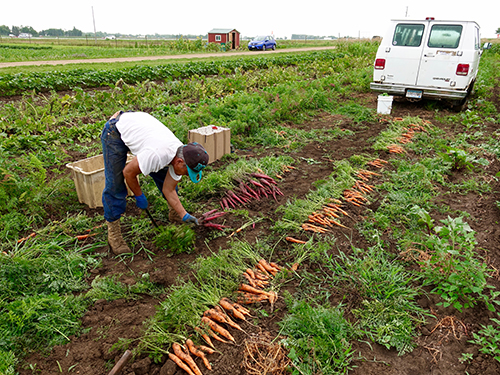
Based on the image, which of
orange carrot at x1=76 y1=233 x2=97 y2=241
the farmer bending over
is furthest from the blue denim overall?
orange carrot at x1=76 y1=233 x2=97 y2=241

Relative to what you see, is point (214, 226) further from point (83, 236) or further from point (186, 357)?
point (186, 357)

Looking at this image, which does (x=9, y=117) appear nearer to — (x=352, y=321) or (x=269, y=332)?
(x=269, y=332)

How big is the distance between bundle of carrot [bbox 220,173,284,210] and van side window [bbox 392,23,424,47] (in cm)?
686

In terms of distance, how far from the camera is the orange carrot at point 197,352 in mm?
2523

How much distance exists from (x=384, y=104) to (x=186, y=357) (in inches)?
348

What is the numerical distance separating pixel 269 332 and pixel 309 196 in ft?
7.87

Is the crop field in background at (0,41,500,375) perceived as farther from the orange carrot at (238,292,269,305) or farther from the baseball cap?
the baseball cap

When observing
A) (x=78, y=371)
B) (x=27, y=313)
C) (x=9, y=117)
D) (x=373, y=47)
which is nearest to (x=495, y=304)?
(x=78, y=371)

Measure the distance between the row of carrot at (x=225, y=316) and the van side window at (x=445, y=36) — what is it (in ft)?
28.6

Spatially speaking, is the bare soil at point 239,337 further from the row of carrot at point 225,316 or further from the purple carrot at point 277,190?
the purple carrot at point 277,190

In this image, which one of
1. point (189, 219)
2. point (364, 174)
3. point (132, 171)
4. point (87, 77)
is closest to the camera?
point (132, 171)

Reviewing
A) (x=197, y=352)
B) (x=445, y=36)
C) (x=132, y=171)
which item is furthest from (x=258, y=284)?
(x=445, y=36)

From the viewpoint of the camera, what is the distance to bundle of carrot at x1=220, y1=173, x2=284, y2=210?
15.8 feet

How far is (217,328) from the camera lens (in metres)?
2.77
